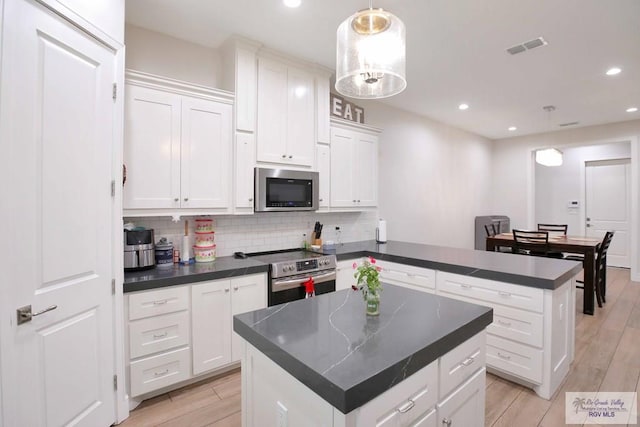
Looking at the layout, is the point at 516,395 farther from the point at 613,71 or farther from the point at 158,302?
the point at 613,71

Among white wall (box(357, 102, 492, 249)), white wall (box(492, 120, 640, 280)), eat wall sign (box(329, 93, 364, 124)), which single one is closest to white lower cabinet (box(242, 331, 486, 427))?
eat wall sign (box(329, 93, 364, 124))

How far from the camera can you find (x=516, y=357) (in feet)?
7.66

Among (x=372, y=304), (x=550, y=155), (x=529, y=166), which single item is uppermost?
(x=529, y=166)

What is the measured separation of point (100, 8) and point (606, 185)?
29.2 ft

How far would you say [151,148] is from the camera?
2.35 m

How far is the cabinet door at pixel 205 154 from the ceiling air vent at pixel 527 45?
2742mm

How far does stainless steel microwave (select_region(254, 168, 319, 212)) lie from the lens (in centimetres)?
288

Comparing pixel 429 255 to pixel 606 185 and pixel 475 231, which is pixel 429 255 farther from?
pixel 606 185

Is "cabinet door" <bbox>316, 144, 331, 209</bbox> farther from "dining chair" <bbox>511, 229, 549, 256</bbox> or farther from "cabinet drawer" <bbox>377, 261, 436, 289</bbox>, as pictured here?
"dining chair" <bbox>511, 229, 549, 256</bbox>

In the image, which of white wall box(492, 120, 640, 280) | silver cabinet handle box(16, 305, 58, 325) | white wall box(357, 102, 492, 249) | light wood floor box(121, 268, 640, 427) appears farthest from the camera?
white wall box(492, 120, 640, 280)

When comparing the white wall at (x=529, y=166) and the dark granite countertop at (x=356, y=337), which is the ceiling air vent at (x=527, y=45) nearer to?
the dark granite countertop at (x=356, y=337)

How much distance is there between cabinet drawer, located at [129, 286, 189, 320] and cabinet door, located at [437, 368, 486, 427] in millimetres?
1795

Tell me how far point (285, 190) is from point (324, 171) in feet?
1.87

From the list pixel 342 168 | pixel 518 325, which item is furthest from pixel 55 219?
pixel 518 325
